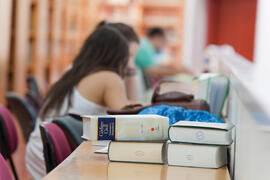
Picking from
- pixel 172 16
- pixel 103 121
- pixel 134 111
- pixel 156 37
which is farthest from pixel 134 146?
pixel 172 16

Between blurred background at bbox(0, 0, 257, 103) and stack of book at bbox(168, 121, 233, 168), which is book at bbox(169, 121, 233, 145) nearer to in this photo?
stack of book at bbox(168, 121, 233, 168)

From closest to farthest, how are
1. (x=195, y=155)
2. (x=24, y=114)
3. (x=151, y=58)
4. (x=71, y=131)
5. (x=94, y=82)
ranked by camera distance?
(x=195, y=155), (x=71, y=131), (x=94, y=82), (x=24, y=114), (x=151, y=58)

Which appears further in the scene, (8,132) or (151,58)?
(151,58)

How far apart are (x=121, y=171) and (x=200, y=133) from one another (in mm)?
292

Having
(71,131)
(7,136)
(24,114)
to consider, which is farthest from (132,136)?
(24,114)

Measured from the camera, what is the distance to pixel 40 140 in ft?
8.92

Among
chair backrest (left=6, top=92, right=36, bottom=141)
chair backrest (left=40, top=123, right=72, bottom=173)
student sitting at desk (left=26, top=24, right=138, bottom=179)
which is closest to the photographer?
chair backrest (left=40, top=123, right=72, bottom=173)

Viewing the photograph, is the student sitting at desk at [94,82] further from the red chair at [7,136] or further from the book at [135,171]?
the book at [135,171]

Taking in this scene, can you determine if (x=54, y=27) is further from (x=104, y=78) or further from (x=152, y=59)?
(x=104, y=78)

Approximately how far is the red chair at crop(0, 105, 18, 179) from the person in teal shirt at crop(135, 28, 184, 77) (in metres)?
3.80

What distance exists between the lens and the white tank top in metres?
2.65

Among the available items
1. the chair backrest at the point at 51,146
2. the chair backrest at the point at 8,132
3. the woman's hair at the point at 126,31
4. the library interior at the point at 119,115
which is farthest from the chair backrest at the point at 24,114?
the chair backrest at the point at 51,146

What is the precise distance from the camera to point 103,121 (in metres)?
1.72

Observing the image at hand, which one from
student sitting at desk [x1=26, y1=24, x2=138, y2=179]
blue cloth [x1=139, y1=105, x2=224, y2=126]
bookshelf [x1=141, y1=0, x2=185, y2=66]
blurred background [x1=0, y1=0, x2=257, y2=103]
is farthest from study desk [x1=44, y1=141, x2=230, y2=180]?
bookshelf [x1=141, y1=0, x2=185, y2=66]
